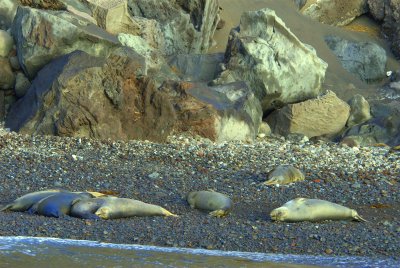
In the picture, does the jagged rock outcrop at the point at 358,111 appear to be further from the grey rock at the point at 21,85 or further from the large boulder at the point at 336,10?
the large boulder at the point at 336,10

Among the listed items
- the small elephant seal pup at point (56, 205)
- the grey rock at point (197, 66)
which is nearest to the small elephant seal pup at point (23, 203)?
the small elephant seal pup at point (56, 205)

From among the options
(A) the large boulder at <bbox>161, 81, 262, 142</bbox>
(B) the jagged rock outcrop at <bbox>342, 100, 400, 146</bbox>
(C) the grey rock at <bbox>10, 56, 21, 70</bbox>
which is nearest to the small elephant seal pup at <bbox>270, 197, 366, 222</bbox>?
(A) the large boulder at <bbox>161, 81, 262, 142</bbox>

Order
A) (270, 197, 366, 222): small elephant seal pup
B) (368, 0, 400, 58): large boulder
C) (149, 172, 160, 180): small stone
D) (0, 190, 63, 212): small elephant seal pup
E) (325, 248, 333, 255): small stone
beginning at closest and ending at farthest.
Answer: (325, 248, 333, 255): small stone < (270, 197, 366, 222): small elephant seal pup < (0, 190, 63, 212): small elephant seal pup < (149, 172, 160, 180): small stone < (368, 0, 400, 58): large boulder

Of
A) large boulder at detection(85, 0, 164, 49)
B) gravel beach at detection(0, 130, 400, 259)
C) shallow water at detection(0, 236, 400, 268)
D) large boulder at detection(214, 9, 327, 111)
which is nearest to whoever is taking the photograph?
shallow water at detection(0, 236, 400, 268)

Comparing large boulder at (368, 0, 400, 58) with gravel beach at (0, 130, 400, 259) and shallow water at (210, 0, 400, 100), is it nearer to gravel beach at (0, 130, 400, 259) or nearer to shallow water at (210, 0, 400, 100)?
shallow water at (210, 0, 400, 100)

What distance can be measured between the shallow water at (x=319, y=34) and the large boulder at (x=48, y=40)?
6.18 m

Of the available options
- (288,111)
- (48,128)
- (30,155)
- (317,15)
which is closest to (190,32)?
(288,111)

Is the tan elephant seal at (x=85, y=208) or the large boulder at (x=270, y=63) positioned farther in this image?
the large boulder at (x=270, y=63)

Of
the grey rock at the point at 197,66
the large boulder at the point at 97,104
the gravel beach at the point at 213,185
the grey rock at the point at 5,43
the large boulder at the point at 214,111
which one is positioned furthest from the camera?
the grey rock at the point at 197,66

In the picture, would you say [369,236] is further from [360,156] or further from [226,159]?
[360,156]

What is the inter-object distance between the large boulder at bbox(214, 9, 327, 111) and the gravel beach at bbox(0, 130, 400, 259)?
1729 millimetres

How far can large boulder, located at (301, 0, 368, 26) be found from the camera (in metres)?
23.9

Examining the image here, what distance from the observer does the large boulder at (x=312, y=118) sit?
16.0 meters

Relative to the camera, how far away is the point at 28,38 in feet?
46.4
